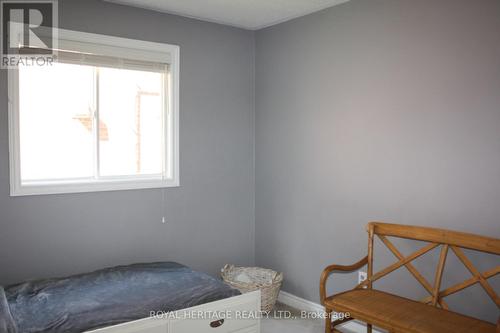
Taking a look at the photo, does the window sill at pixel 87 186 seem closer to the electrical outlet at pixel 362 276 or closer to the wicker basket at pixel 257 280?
the wicker basket at pixel 257 280

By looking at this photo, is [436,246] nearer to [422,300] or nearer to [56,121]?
[422,300]

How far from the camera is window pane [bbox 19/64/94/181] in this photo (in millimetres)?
3248

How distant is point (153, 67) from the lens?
3732 mm

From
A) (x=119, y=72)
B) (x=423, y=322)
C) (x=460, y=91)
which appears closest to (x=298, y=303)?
(x=423, y=322)

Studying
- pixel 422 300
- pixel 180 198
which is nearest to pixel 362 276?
pixel 422 300

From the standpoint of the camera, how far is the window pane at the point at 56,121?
10.7ft

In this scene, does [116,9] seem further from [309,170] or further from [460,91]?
[460,91]

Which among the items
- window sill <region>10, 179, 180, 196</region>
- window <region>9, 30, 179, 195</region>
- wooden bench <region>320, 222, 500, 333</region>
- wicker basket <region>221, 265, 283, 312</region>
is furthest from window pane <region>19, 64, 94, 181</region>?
wooden bench <region>320, 222, 500, 333</region>

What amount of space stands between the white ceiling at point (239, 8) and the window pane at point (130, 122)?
1.83 feet

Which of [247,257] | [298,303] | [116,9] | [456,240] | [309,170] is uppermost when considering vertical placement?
[116,9]

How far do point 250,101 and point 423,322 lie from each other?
8.48 feet

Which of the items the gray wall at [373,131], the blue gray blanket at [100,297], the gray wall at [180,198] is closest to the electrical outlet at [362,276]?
the gray wall at [373,131]

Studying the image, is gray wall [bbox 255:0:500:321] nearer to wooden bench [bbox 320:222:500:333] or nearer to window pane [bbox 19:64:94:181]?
wooden bench [bbox 320:222:500:333]

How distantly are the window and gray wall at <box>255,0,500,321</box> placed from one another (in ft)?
3.17
